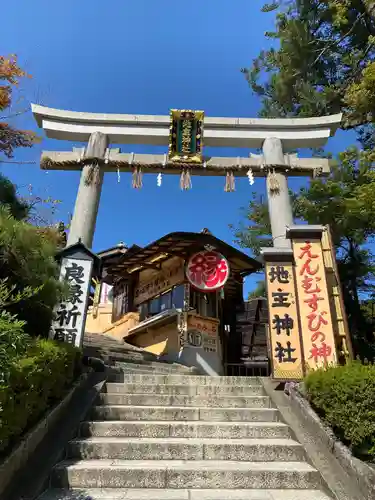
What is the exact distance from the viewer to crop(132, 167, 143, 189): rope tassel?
1106 cm

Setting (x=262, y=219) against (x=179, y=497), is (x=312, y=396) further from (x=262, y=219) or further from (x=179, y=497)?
(x=262, y=219)

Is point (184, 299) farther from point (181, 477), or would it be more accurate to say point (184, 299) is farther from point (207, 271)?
point (181, 477)

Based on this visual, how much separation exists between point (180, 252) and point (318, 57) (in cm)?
1110

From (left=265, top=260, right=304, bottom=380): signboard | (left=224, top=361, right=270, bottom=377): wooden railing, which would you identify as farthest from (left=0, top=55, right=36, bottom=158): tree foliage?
(left=224, top=361, right=270, bottom=377): wooden railing

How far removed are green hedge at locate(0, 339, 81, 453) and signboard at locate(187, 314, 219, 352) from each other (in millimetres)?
8283

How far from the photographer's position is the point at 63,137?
38.2 ft

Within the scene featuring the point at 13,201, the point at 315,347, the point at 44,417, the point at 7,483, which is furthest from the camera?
the point at 13,201

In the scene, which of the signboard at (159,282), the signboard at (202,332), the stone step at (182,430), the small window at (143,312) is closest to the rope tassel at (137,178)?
the signboard at (159,282)

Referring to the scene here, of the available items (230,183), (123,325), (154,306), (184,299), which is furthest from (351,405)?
(123,325)

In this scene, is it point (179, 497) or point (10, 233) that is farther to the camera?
point (10, 233)

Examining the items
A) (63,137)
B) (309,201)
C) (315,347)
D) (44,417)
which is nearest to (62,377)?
(44,417)

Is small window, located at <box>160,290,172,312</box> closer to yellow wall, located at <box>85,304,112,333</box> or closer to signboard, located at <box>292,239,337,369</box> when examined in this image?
yellow wall, located at <box>85,304,112,333</box>

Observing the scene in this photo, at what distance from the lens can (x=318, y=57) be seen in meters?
16.3

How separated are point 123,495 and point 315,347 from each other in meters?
3.75
